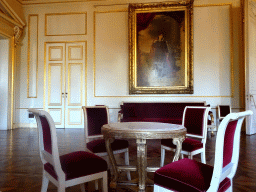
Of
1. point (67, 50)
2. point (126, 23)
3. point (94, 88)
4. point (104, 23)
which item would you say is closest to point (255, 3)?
point (126, 23)

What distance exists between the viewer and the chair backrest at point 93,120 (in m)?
1.82

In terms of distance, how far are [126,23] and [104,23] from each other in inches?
20.8

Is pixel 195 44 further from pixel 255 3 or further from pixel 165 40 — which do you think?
pixel 255 3

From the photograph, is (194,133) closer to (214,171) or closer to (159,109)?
(214,171)

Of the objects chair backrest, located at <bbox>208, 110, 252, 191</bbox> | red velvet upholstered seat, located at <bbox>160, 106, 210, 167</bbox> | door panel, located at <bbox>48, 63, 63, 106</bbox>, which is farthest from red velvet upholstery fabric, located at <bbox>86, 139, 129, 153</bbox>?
door panel, located at <bbox>48, 63, 63, 106</bbox>

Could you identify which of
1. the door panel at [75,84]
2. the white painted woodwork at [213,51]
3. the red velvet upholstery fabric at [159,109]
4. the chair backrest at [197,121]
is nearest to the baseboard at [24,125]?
the door panel at [75,84]

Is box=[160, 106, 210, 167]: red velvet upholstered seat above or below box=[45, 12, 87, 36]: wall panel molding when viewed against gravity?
below

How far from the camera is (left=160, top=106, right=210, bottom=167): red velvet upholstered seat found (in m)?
1.69

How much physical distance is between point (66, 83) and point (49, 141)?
4001mm

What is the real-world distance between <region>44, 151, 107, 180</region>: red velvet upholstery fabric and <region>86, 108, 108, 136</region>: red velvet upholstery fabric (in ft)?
1.93

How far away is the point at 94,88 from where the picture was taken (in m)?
4.82

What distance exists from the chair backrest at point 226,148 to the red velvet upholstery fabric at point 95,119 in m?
1.18

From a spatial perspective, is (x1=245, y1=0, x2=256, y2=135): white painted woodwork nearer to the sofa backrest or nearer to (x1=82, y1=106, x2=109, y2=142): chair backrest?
the sofa backrest

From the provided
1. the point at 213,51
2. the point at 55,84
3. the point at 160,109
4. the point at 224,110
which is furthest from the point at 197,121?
the point at 55,84
